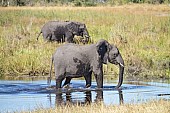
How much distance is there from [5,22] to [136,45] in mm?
9344

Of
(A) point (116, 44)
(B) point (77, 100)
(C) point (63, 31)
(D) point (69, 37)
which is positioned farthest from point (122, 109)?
(C) point (63, 31)

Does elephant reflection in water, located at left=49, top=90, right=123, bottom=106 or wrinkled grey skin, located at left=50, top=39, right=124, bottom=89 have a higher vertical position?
wrinkled grey skin, located at left=50, top=39, right=124, bottom=89

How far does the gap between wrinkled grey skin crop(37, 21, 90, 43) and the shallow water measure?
7.33 metres

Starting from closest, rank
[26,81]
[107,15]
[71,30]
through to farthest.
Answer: [26,81]
[71,30]
[107,15]

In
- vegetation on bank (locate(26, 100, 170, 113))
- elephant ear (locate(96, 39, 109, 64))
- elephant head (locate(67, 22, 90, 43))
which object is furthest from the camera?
elephant head (locate(67, 22, 90, 43))

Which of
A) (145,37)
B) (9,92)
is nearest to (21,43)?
(145,37)

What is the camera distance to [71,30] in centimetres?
2477

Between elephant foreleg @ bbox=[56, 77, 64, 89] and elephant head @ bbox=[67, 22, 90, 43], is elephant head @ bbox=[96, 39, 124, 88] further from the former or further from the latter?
elephant head @ bbox=[67, 22, 90, 43]

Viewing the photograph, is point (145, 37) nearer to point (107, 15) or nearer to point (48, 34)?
point (48, 34)

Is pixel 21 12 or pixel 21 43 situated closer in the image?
pixel 21 43

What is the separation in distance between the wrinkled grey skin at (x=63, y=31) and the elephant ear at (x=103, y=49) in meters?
8.59

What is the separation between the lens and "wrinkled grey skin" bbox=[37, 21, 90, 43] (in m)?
24.5

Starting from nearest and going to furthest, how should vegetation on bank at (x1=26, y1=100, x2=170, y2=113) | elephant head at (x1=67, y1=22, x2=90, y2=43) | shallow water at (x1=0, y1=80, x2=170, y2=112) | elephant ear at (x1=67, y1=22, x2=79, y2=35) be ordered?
vegetation on bank at (x1=26, y1=100, x2=170, y2=113), shallow water at (x1=0, y1=80, x2=170, y2=112), elephant head at (x1=67, y1=22, x2=90, y2=43), elephant ear at (x1=67, y1=22, x2=79, y2=35)

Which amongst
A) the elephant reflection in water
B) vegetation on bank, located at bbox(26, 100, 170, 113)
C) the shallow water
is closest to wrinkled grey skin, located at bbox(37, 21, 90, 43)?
the shallow water
